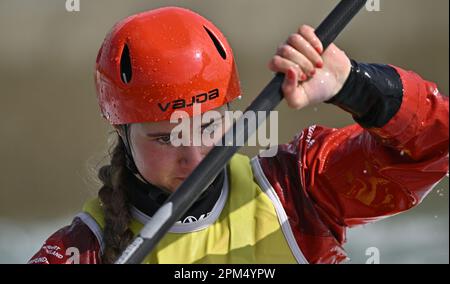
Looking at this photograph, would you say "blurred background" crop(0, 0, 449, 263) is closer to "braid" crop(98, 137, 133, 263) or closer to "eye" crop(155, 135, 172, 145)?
"braid" crop(98, 137, 133, 263)

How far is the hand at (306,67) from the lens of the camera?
1.75 m

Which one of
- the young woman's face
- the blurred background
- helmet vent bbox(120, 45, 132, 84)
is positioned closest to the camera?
the young woman's face

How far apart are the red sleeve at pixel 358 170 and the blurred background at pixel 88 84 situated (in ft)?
5.70

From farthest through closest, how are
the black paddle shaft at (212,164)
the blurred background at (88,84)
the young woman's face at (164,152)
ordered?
the blurred background at (88,84)
the young woman's face at (164,152)
the black paddle shaft at (212,164)

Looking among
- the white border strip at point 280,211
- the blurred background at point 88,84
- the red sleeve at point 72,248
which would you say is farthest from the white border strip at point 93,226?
the blurred background at point 88,84

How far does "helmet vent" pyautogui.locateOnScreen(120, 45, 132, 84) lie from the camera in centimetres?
207

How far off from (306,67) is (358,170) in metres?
0.31

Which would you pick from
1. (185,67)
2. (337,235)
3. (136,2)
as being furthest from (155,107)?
(136,2)

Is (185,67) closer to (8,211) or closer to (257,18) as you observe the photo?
(8,211)

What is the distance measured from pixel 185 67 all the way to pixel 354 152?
41 cm

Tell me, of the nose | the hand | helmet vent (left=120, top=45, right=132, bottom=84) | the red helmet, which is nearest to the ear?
the red helmet

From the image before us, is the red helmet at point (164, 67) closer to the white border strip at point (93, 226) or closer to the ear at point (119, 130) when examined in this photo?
the ear at point (119, 130)

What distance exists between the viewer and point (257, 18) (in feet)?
19.5

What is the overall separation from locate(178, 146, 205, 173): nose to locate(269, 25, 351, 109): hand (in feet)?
0.89
